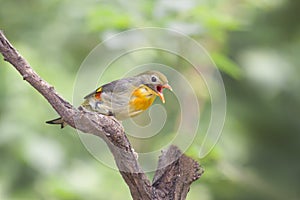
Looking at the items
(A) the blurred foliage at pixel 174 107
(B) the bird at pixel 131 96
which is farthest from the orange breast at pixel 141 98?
(A) the blurred foliage at pixel 174 107

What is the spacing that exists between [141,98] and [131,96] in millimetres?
21

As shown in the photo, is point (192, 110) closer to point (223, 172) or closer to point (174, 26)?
point (174, 26)

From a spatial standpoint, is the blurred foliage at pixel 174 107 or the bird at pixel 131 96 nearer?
the bird at pixel 131 96

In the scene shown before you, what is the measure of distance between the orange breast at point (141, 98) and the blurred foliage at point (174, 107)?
1.09 metres

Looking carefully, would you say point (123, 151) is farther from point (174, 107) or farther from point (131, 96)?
point (174, 107)

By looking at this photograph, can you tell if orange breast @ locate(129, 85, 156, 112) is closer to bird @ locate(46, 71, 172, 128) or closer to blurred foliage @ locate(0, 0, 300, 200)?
bird @ locate(46, 71, 172, 128)

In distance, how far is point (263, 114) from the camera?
395 centimetres

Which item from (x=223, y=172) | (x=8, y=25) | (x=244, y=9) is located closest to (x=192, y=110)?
(x=223, y=172)

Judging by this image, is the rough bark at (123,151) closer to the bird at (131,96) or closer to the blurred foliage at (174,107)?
the bird at (131,96)

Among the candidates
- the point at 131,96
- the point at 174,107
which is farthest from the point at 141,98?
the point at 174,107

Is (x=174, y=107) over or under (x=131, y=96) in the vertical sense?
over

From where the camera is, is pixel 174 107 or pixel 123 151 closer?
pixel 123 151

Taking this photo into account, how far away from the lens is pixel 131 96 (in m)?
1.44

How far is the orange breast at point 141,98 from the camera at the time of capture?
1.43m
